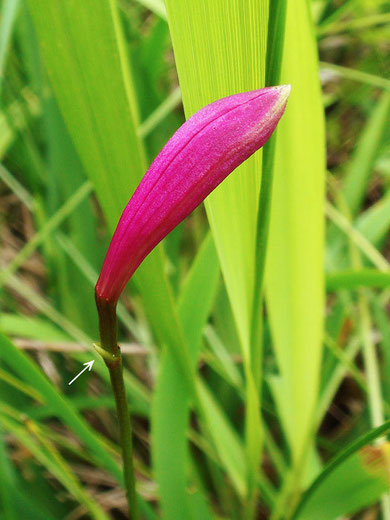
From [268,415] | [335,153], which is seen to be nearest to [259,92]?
[268,415]

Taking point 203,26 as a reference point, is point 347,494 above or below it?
below

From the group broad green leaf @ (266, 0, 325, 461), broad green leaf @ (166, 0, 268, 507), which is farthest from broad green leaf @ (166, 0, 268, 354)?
broad green leaf @ (266, 0, 325, 461)

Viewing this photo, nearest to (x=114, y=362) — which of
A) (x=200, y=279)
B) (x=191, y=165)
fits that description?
(x=191, y=165)

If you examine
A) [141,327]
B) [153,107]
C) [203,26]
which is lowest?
[203,26]

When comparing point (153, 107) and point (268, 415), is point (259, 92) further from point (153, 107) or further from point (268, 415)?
point (268, 415)

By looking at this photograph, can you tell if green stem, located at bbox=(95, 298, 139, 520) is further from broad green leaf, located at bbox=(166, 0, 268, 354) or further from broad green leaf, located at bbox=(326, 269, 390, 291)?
broad green leaf, located at bbox=(326, 269, 390, 291)

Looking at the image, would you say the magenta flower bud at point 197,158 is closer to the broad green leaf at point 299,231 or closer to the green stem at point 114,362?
the green stem at point 114,362

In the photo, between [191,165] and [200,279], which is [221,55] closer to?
[191,165]
